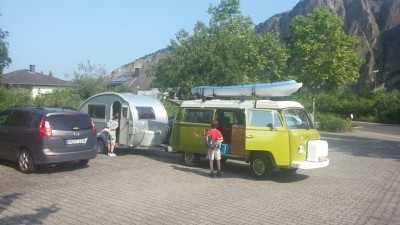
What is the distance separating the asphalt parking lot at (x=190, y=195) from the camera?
7.19 metres

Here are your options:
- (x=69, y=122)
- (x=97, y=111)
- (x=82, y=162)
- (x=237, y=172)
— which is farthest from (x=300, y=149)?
(x=97, y=111)

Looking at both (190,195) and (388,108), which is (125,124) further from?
(388,108)

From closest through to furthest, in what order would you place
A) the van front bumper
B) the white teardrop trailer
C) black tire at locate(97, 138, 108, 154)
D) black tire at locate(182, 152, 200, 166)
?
the van front bumper
black tire at locate(182, 152, 200, 166)
the white teardrop trailer
black tire at locate(97, 138, 108, 154)

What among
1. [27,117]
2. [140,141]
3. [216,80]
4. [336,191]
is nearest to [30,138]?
[27,117]

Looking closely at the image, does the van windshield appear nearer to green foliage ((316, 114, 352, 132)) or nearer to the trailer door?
Answer: the trailer door

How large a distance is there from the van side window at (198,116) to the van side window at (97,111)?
152 inches

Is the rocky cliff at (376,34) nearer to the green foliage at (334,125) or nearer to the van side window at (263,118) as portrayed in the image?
the green foliage at (334,125)

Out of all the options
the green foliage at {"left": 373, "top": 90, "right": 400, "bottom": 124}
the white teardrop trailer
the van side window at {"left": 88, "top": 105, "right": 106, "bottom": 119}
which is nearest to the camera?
the white teardrop trailer

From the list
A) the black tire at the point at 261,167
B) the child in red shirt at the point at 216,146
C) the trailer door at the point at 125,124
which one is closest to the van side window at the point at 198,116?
the child in red shirt at the point at 216,146

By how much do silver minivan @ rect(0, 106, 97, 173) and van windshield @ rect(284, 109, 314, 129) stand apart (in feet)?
17.9

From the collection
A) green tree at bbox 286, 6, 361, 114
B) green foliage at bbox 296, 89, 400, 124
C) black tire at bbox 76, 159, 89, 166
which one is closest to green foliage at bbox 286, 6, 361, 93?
green tree at bbox 286, 6, 361, 114

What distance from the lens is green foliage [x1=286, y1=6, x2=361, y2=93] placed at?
28531 mm

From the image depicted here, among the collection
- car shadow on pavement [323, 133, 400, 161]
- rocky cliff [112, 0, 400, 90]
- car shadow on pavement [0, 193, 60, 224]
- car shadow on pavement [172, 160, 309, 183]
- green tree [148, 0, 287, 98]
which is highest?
rocky cliff [112, 0, 400, 90]

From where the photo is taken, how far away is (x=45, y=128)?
1057 centimetres
